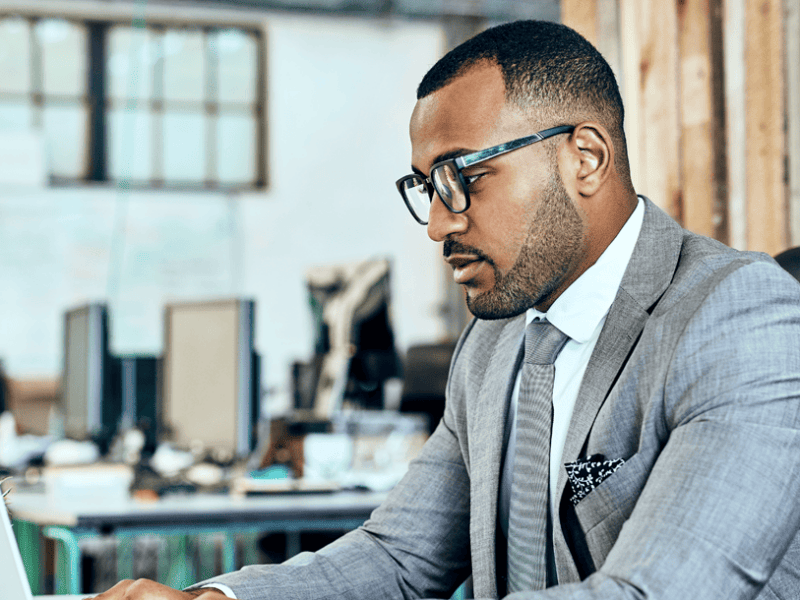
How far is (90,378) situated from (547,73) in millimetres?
2133

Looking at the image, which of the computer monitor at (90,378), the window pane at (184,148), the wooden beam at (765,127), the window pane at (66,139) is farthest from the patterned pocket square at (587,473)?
the window pane at (66,139)

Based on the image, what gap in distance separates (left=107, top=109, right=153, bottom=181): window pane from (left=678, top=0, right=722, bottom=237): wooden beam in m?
5.59

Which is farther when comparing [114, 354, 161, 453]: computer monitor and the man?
[114, 354, 161, 453]: computer monitor

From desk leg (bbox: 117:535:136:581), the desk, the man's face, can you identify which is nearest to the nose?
the man's face

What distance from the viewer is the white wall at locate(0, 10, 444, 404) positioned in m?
6.42

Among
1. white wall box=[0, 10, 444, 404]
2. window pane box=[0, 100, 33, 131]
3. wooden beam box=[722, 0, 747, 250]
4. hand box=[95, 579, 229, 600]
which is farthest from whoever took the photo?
window pane box=[0, 100, 33, 131]

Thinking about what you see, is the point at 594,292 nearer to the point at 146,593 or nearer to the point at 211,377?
the point at 146,593

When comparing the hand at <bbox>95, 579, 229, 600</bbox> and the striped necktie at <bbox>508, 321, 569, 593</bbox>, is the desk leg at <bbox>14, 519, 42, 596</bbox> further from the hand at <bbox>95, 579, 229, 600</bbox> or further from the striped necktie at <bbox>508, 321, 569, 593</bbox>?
the striped necktie at <bbox>508, 321, 569, 593</bbox>

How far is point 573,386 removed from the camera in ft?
3.31

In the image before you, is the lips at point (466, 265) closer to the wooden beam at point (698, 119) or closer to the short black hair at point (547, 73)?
the short black hair at point (547, 73)

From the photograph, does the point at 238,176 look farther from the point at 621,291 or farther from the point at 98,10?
the point at 621,291

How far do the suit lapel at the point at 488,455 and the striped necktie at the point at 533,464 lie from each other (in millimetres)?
42

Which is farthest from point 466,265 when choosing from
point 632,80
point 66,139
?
point 66,139

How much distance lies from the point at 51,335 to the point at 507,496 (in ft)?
19.8
